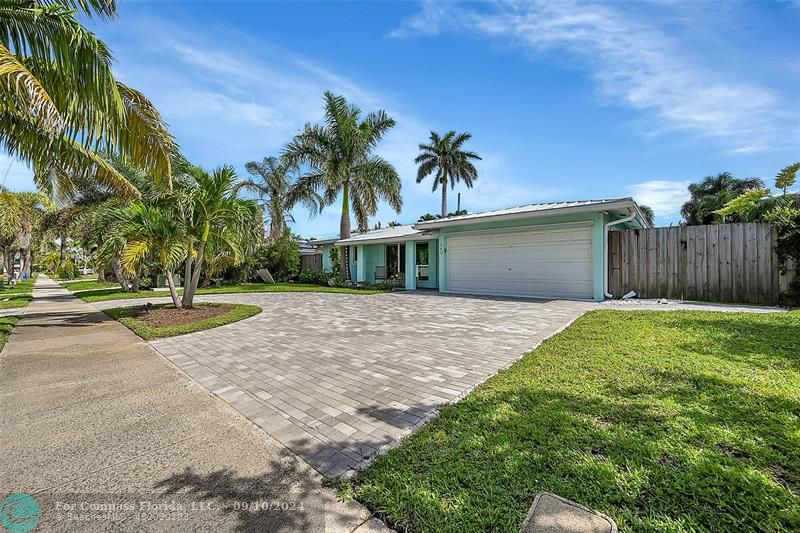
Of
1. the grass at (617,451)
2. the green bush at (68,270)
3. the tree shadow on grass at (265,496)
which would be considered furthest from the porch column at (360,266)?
the green bush at (68,270)

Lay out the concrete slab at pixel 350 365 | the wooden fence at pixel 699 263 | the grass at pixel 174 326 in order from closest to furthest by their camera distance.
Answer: the concrete slab at pixel 350 365
the grass at pixel 174 326
the wooden fence at pixel 699 263

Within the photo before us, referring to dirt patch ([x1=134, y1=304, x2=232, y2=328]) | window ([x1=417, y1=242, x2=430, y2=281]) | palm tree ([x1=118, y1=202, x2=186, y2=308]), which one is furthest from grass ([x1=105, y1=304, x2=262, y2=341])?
window ([x1=417, y1=242, x2=430, y2=281])

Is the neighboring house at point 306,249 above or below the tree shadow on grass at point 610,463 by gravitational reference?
above

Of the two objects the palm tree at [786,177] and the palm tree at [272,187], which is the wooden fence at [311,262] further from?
the palm tree at [786,177]

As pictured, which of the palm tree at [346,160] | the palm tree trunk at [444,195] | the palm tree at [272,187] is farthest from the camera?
the palm tree trunk at [444,195]

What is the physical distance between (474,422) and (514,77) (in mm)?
10443

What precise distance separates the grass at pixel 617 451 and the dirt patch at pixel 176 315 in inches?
299

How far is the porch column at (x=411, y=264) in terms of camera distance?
16.9 meters

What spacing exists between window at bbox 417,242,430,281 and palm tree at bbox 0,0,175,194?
41.3 feet

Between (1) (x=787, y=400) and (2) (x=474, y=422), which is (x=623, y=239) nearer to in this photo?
(1) (x=787, y=400)

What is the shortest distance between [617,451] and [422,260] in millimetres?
15495

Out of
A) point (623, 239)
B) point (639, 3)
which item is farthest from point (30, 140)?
point (623, 239)

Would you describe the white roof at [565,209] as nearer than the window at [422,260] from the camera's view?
Yes

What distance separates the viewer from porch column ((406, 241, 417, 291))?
1691 cm
